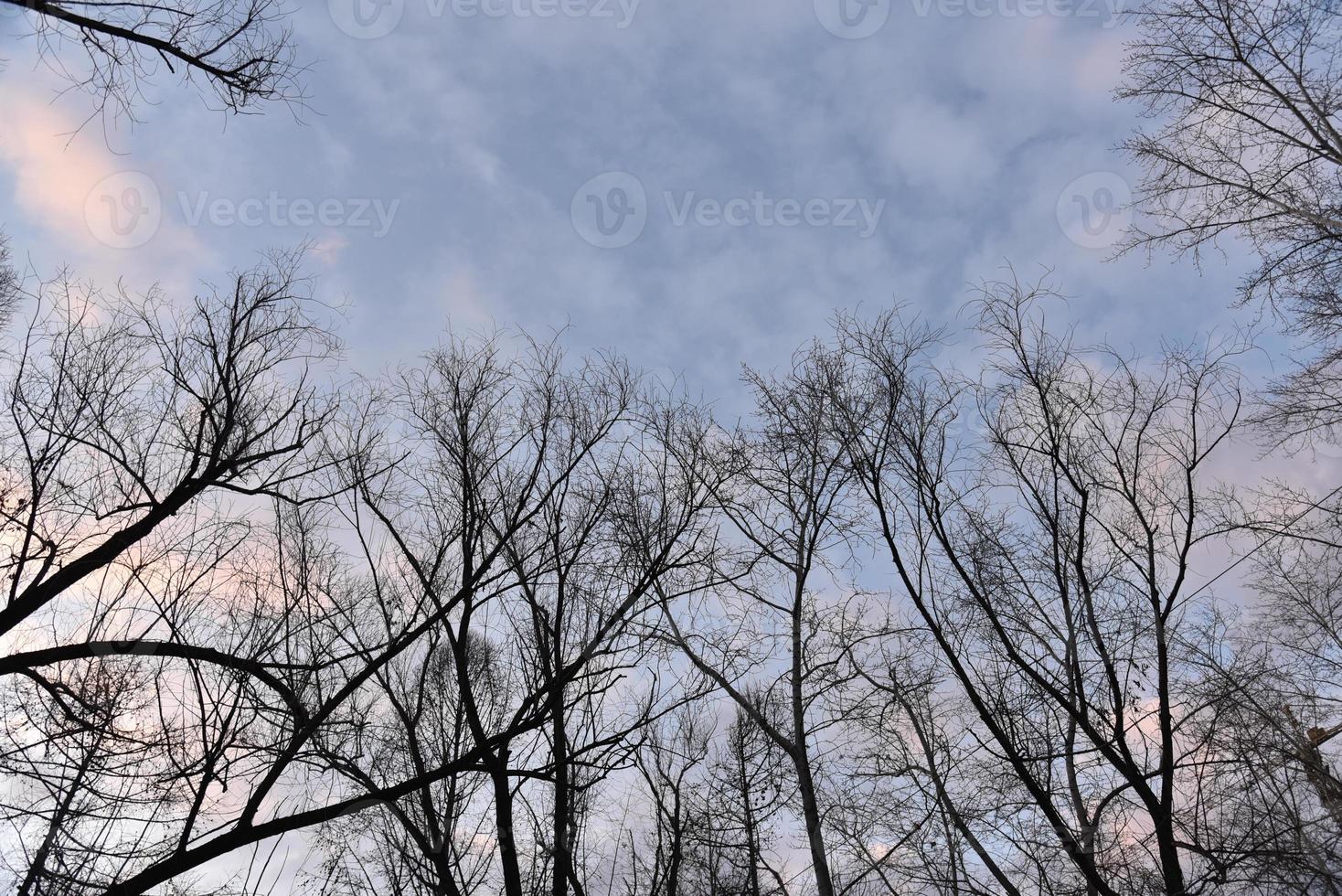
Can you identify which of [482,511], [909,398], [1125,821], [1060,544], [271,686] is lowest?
[1125,821]

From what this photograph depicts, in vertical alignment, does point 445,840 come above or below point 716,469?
below

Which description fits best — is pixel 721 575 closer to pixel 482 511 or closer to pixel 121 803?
pixel 482 511

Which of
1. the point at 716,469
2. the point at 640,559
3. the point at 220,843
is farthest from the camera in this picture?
the point at 716,469

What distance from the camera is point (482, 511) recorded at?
7.76m

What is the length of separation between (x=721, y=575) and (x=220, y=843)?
5.56 meters

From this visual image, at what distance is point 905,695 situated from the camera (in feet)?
30.8

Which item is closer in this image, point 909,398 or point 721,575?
point 909,398

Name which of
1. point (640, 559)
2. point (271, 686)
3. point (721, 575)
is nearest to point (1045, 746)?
point (721, 575)

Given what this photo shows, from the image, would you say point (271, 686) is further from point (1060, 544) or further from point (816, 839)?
point (1060, 544)

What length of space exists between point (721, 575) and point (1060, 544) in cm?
386

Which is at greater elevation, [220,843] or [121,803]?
[121,803]

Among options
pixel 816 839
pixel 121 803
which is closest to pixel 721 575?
pixel 816 839

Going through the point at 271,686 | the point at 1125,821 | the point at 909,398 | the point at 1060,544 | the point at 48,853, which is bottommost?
the point at 1125,821

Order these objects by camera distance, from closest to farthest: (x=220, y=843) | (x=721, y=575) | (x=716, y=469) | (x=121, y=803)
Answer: (x=220, y=843) → (x=121, y=803) → (x=721, y=575) → (x=716, y=469)
